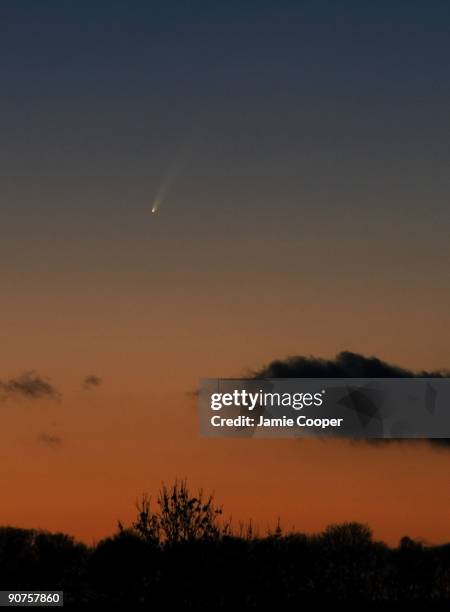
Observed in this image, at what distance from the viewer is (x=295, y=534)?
131 feet

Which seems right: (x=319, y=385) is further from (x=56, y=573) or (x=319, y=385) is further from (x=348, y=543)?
(x=56, y=573)

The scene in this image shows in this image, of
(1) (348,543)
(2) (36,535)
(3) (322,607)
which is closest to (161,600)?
(3) (322,607)

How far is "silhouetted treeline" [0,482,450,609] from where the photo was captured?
121 ft

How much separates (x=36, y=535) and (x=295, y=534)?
19.9 meters

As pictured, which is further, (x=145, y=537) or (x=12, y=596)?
(x=145, y=537)

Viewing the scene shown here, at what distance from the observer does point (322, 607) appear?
34281mm

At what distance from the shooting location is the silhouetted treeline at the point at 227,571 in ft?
121

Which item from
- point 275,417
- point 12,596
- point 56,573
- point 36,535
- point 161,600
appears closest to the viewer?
point 12,596

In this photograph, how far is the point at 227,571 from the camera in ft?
121

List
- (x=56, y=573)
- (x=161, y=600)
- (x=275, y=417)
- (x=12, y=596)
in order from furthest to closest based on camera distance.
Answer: (x=56, y=573) → (x=275, y=417) → (x=161, y=600) → (x=12, y=596)

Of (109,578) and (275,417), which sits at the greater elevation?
(275,417)

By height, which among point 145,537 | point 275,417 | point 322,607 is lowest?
point 322,607

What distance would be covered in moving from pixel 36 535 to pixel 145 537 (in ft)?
64.6

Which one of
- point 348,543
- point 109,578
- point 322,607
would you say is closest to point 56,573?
point 109,578
